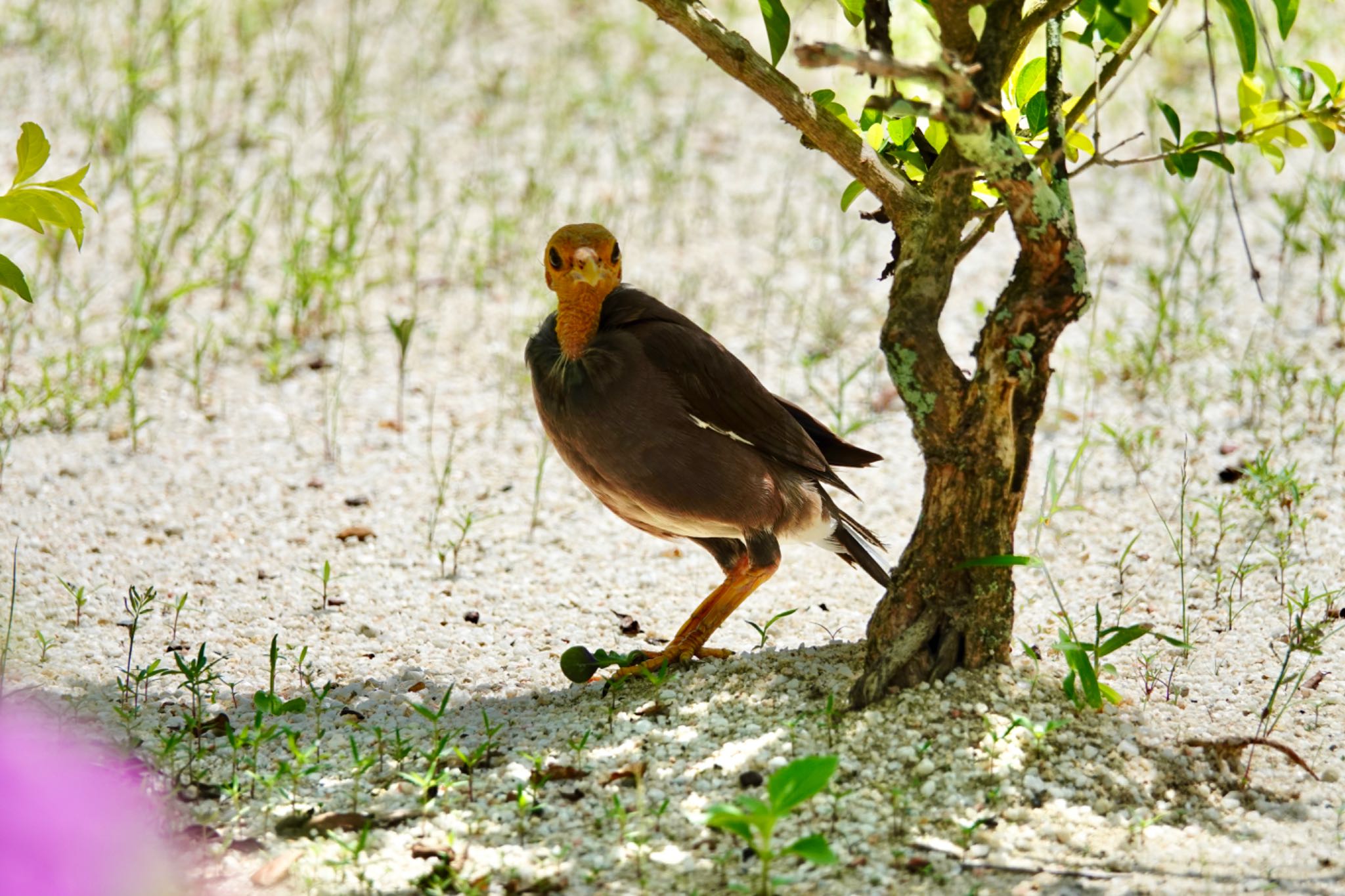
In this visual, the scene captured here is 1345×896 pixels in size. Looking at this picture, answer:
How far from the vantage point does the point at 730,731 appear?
2924 mm

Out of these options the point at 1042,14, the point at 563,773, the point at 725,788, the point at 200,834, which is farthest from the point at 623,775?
the point at 1042,14

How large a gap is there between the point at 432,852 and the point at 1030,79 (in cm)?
203

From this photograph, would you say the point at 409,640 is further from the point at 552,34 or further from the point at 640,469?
the point at 552,34

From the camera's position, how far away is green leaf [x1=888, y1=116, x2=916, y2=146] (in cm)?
309

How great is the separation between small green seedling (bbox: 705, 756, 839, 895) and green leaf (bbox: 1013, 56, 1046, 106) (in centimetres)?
156

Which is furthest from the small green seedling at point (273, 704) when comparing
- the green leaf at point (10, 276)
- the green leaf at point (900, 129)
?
the green leaf at point (900, 129)

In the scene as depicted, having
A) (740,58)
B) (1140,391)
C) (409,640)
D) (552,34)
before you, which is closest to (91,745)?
(409,640)

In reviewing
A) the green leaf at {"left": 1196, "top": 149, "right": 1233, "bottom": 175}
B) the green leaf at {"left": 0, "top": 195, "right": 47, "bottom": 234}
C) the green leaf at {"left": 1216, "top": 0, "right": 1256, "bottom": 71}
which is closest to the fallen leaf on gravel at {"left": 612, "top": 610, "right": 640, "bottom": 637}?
the green leaf at {"left": 0, "top": 195, "right": 47, "bottom": 234}

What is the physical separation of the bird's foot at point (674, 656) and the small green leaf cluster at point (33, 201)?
1628 mm

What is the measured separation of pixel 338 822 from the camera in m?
2.55

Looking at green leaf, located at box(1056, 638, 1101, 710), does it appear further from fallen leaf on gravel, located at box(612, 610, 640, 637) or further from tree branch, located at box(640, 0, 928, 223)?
fallen leaf on gravel, located at box(612, 610, 640, 637)

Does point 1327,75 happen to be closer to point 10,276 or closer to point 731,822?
point 731,822

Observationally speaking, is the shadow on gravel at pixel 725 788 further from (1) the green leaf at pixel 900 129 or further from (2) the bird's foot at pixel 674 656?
(1) the green leaf at pixel 900 129

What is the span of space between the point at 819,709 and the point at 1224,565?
1.67 metres
